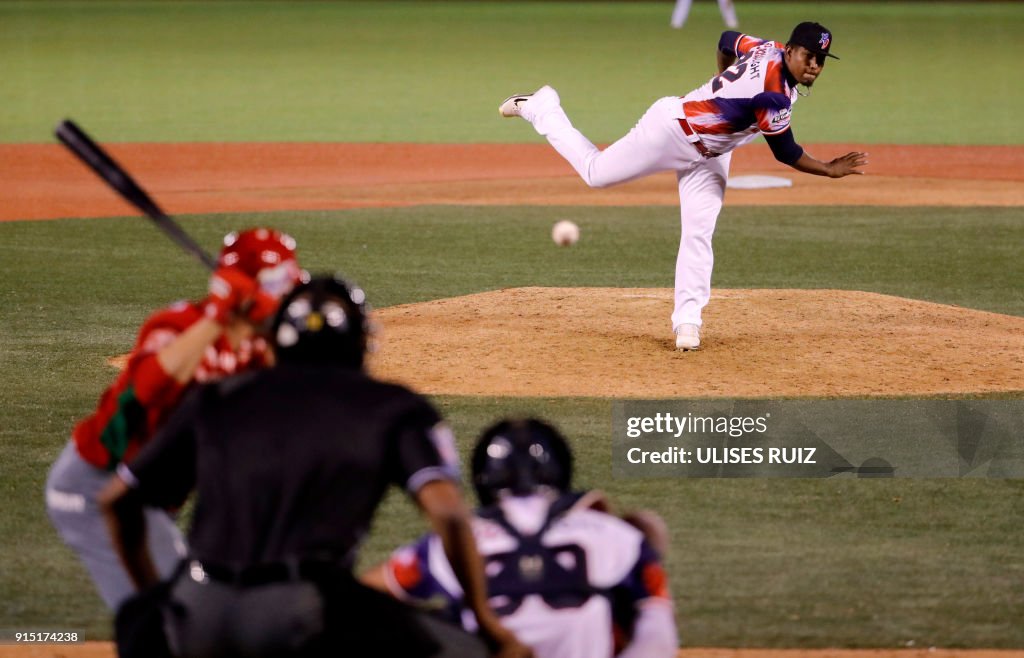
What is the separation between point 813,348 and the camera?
10.2 meters

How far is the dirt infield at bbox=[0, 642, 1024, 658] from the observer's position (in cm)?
562

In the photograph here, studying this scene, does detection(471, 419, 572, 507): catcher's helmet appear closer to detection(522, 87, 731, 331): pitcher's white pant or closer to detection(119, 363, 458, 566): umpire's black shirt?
detection(119, 363, 458, 566): umpire's black shirt

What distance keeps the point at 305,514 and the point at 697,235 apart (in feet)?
22.0

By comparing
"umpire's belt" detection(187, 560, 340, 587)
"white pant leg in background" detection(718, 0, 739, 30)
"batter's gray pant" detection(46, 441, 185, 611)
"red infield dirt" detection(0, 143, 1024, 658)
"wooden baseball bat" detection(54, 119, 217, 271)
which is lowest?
"red infield dirt" detection(0, 143, 1024, 658)

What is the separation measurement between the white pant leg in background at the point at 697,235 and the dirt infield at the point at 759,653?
4400mm

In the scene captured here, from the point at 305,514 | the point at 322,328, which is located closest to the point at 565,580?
the point at 305,514

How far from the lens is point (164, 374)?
4.20 metres

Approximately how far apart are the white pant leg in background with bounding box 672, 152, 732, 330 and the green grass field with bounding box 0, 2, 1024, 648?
1.10 m

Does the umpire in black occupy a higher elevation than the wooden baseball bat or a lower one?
lower

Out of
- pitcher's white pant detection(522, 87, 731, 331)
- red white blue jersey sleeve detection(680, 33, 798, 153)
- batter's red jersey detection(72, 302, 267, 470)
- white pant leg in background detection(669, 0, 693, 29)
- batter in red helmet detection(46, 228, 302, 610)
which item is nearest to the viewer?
batter in red helmet detection(46, 228, 302, 610)

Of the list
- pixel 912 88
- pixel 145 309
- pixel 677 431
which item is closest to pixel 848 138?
pixel 912 88

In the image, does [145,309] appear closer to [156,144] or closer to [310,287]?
[310,287]

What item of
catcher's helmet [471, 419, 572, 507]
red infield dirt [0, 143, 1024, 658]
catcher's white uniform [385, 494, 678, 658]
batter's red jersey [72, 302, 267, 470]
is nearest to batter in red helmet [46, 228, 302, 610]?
batter's red jersey [72, 302, 267, 470]

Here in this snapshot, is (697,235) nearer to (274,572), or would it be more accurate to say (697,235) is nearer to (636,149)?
(636,149)
